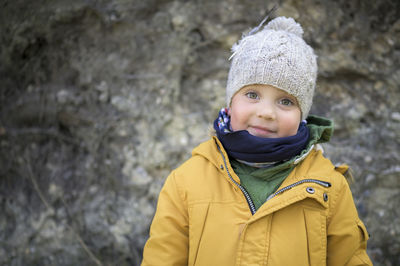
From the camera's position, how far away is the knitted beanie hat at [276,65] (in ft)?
4.40

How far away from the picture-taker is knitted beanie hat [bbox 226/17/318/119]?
1.34 m

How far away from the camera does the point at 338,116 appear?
2404 millimetres

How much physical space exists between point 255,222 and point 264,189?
156 millimetres

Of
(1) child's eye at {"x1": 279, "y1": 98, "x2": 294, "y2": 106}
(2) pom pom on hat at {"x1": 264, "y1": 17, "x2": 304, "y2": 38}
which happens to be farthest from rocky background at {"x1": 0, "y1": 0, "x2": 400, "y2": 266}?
(1) child's eye at {"x1": 279, "y1": 98, "x2": 294, "y2": 106}

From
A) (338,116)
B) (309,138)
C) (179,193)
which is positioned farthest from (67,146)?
(338,116)

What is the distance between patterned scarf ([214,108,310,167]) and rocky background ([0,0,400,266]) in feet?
3.43

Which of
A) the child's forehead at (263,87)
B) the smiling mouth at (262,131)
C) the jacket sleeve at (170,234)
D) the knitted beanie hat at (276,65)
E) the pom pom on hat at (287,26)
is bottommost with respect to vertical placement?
the jacket sleeve at (170,234)

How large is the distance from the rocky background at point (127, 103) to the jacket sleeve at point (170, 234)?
0.99 metres

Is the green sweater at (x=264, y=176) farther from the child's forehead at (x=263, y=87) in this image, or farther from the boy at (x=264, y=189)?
the child's forehead at (x=263, y=87)

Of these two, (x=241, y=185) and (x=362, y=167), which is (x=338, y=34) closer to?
(x=362, y=167)

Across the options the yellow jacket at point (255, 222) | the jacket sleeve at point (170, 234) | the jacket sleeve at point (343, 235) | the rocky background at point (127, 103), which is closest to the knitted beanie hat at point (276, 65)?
the yellow jacket at point (255, 222)

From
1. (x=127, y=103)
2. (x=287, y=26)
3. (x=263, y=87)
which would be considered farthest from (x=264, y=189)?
(x=127, y=103)

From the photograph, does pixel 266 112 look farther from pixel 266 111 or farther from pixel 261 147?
pixel 261 147

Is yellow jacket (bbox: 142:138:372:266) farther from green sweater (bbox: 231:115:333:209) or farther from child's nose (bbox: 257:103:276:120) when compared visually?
child's nose (bbox: 257:103:276:120)
